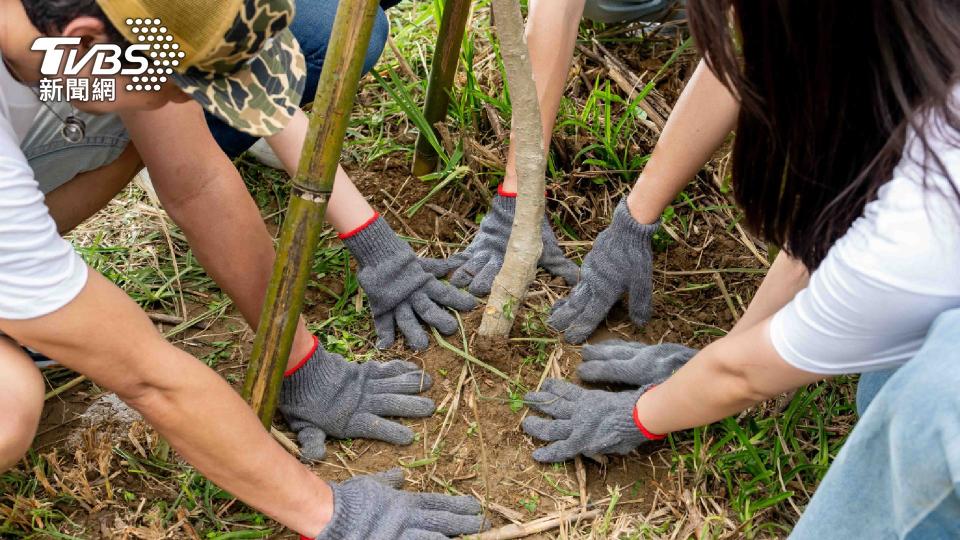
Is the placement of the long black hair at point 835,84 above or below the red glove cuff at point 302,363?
above

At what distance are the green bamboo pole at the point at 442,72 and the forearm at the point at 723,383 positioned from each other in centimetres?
93

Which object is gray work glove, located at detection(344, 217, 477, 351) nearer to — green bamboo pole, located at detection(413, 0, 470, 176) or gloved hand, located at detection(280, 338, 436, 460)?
gloved hand, located at detection(280, 338, 436, 460)

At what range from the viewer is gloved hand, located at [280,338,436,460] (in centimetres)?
175

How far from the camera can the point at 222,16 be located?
1093mm

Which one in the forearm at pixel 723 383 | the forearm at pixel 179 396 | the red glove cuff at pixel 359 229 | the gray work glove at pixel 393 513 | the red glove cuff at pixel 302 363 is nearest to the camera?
the forearm at pixel 179 396

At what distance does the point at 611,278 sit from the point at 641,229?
12cm

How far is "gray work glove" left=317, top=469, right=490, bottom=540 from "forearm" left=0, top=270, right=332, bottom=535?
36 mm

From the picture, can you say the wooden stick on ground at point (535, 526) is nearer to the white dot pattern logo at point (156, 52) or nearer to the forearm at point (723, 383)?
the forearm at point (723, 383)

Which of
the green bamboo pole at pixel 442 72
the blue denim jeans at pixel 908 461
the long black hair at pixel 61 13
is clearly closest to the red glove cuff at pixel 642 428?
the blue denim jeans at pixel 908 461

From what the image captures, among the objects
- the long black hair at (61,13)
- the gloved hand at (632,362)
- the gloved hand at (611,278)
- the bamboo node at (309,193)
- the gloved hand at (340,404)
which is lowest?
the gloved hand at (340,404)

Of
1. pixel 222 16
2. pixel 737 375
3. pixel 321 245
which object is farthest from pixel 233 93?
pixel 321 245

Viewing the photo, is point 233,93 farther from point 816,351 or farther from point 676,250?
point 676,250

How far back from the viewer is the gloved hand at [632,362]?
5.89ft

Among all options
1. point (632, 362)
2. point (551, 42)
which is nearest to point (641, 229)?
→ point (632, 362)
